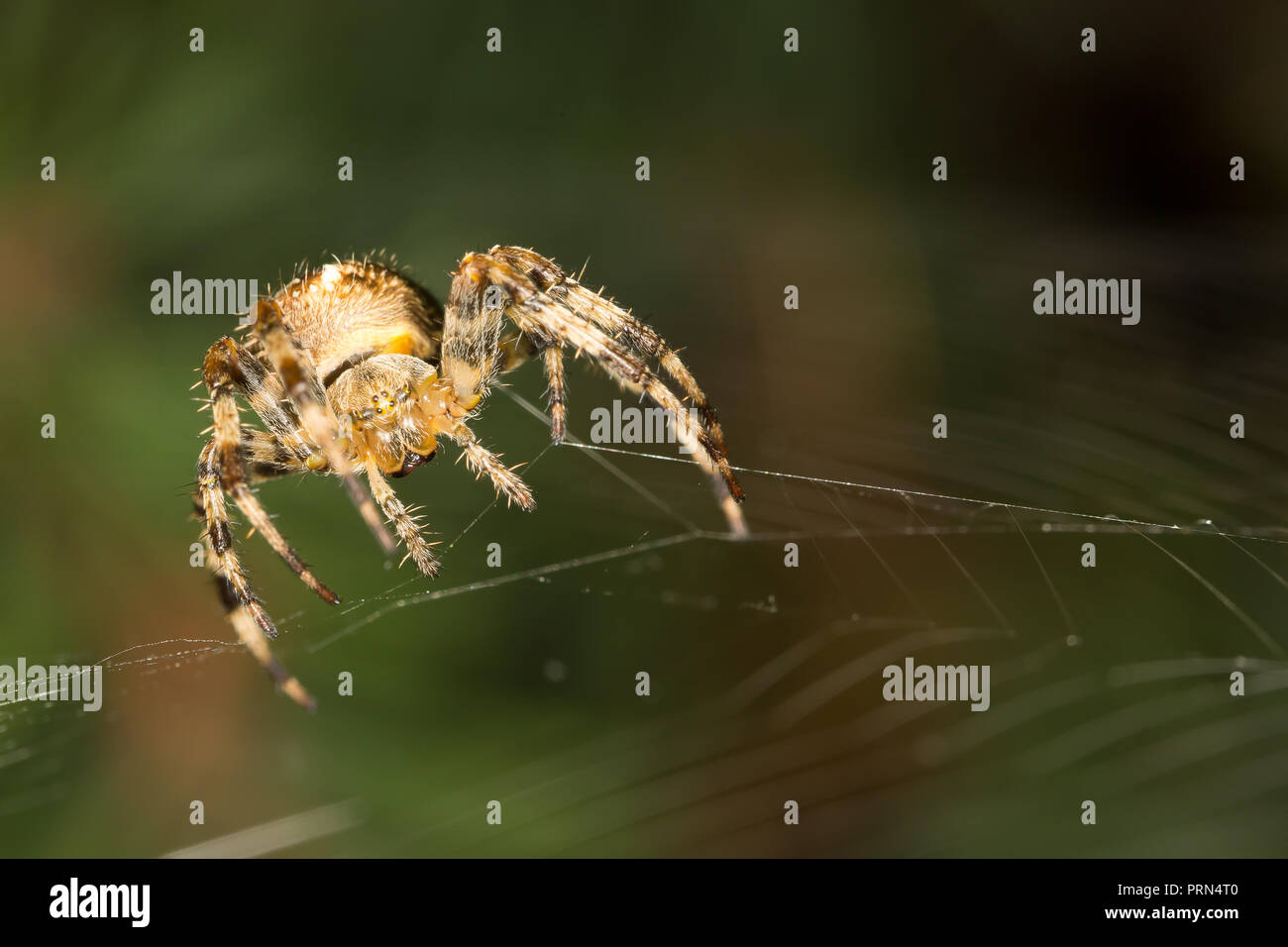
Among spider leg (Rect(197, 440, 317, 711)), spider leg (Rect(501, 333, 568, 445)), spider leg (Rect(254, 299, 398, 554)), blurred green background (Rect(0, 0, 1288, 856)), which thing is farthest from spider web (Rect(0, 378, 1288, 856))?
spider leg (Rect(254, 299, 398, 554))

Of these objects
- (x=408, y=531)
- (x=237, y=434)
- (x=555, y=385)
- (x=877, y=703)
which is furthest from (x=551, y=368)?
(x=877, y=703)

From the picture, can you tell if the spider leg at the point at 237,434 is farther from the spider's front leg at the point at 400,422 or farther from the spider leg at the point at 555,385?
the spider leg at the point at 555,385

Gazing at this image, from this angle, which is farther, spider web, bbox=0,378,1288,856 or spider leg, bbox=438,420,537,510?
spider web, bbox=0,378,1288,856

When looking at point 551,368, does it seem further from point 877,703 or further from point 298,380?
point 877,703

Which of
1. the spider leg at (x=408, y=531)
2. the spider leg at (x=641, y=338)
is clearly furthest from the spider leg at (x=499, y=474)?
the spider leg at (x=641, y=338)

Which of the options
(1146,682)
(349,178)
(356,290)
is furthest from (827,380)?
(349,178)

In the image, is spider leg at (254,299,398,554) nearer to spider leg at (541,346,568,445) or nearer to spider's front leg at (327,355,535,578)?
spider's front leg at (327,355,535,578)

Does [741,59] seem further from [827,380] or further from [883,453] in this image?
[883,453]

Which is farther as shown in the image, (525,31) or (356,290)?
(525,31)
